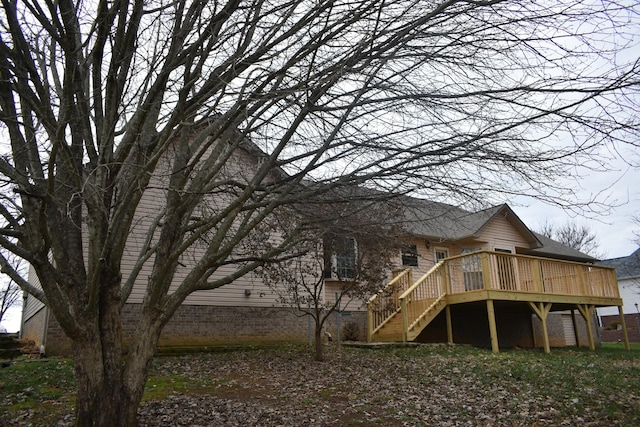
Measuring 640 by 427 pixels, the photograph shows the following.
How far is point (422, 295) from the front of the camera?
44.0 ft

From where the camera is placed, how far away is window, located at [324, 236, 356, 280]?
10.2m

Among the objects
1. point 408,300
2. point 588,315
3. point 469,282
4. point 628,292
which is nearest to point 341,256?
point 408,300

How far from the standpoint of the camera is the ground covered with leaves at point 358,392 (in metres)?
6.34

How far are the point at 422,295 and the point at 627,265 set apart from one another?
33232mm

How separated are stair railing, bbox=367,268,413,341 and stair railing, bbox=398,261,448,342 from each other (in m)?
0.49

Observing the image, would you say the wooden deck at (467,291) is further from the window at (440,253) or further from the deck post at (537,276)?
the window at (440,253)

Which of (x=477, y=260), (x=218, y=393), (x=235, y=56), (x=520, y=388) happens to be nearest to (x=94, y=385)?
(x=218, y=393)

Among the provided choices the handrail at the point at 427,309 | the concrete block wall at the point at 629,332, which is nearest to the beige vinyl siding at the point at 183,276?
the handrail at the point at 427,309

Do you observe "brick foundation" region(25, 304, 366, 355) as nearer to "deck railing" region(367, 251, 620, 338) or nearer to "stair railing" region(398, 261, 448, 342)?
"deck railing" region(367, 251, 620, 338)

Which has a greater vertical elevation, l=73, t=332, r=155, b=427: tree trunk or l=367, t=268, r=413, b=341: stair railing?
l=367, t=268, r=413, b=341: stair railing

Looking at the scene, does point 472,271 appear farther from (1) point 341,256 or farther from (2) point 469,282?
(1) point 341,256

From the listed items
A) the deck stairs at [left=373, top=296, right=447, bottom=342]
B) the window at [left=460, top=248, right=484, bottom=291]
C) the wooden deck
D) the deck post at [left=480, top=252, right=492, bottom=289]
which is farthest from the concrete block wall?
the deck post at [left=480, top=252, right=492, bottom=289]

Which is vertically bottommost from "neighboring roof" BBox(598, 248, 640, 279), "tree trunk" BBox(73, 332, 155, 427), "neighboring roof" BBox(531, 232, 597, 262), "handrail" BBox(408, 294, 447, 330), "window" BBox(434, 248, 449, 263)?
"tree trunk" BBox(73, 332, 155, 427)

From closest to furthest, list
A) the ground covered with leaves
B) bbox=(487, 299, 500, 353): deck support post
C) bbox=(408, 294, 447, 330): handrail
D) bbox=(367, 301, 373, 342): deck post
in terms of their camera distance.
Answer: the ground covered with leaves
bbox=(487, 299, 500, 353): deck support post
bbox=(408, 294, 447, 330): handrail
bbox=(367, 301, 373, 342): deck post
